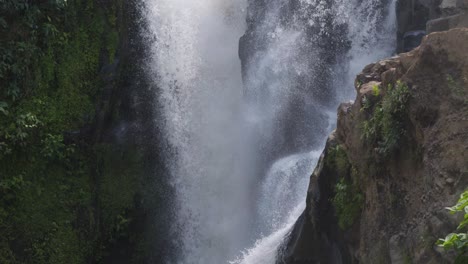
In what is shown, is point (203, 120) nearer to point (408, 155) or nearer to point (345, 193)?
point (345, 193)

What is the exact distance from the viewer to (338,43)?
55.9ft

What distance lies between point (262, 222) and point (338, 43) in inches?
251

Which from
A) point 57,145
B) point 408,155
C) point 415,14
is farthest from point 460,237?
point 415,14

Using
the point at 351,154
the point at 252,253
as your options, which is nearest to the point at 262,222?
the point at 252,253

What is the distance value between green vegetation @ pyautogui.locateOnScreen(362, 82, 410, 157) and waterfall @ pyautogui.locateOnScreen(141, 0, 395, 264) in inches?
217

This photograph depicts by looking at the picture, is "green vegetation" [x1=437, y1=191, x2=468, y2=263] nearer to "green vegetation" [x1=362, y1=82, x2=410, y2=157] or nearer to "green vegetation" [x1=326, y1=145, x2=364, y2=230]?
"green vegetation" [x1=362, y1=82, x2=410, y2=157]

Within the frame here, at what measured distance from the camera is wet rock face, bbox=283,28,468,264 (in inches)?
275

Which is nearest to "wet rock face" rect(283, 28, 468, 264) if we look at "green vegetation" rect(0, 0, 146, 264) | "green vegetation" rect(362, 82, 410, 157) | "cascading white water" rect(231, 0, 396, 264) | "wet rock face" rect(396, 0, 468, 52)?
"green vegetation" rect(362, 82, 410, 157)

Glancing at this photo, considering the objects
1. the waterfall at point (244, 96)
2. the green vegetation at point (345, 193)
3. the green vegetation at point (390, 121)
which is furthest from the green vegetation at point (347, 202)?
the waterfall at point (244, 96)

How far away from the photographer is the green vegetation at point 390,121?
8022 mm

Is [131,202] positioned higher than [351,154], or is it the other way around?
[131,202]

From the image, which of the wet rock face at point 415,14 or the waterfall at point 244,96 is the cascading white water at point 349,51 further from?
the wet rock face at point 415,14

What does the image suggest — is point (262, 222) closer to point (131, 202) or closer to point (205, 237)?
point (205, 237)

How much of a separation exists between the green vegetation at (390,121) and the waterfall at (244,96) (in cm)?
552
